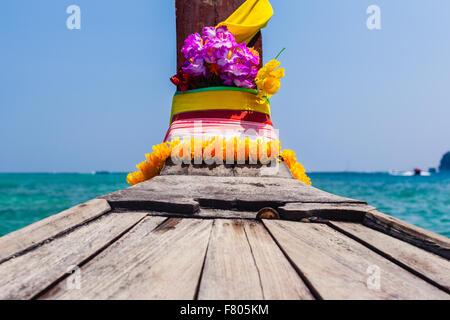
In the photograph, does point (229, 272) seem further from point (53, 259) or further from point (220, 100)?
point (220, 100)

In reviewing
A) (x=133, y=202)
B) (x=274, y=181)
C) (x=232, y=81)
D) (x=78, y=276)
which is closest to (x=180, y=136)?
(x=232, y=81)

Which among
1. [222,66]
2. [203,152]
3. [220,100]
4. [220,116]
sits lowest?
[203,152]

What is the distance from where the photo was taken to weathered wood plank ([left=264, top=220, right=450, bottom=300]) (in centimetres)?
66

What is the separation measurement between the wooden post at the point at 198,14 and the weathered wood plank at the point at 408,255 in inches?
85.1

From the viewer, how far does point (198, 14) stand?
2.69 m

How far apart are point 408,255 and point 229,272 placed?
538mm

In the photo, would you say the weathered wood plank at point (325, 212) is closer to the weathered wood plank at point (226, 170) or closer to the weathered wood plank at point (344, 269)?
the weathered wood plank at point (344, 269)

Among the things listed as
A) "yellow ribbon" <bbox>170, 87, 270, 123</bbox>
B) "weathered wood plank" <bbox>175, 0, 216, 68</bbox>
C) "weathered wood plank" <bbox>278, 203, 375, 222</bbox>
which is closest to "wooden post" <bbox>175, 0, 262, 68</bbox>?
"weathered wood plank" <bbox>175, 0, 216, 68</bbox>

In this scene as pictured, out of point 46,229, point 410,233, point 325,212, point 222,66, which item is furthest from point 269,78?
point 46,229

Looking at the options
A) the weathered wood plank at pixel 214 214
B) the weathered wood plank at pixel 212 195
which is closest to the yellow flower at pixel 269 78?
the weathered wood plank at pixel 212 195

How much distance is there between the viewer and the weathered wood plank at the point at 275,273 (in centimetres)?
63

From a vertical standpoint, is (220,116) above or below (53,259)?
above
